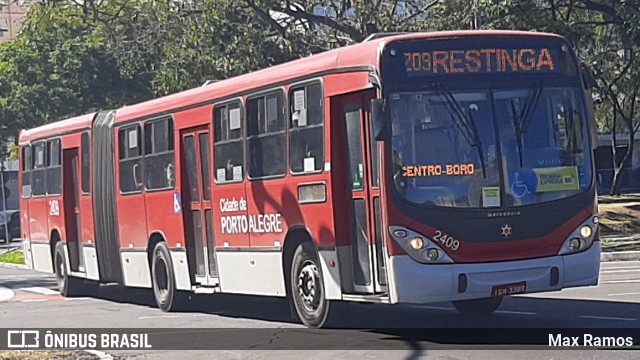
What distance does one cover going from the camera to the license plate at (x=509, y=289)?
39.7 feet

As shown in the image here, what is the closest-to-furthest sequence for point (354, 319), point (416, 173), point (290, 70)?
point (416, 173) → point (290, 70) → point (354, 319)

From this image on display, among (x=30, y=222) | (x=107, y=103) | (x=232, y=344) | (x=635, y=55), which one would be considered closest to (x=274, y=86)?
(x=232, y=344)

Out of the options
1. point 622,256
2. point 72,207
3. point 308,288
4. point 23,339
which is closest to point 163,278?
→ point 23,339

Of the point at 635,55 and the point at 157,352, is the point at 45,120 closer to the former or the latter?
the point at 635,55

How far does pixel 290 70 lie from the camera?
1427 cm

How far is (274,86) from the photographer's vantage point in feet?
47.9

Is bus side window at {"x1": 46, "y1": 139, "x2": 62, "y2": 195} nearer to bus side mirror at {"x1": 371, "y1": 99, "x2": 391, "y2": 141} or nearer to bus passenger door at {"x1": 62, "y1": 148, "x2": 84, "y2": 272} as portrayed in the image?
bus passenger door at {"x1": 62, "y1": 148, "x2": 84, "y2": 272}

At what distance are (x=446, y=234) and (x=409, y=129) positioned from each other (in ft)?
3.76

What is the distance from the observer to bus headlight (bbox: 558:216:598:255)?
12495 mm

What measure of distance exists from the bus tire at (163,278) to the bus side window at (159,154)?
98 centimetres

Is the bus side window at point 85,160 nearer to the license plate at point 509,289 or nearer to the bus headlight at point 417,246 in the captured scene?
the bus headlight at point 417,246

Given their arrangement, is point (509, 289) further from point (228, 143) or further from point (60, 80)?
point (60, 80)

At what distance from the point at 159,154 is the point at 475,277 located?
7412 millimetres

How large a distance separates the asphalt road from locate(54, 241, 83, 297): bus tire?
2.06 feet
